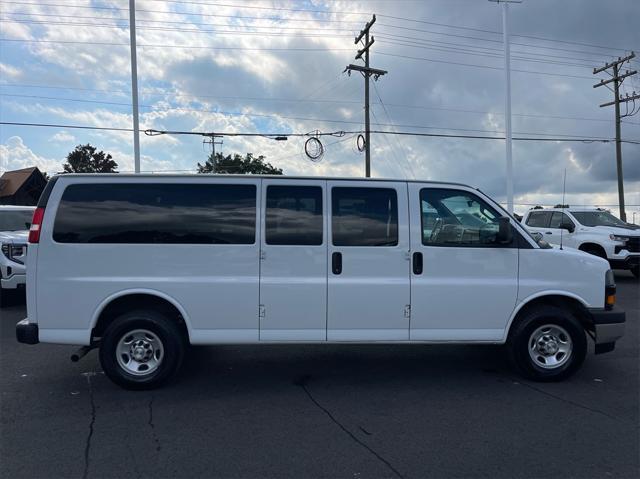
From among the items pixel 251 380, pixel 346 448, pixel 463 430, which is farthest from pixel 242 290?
pixel 463 430

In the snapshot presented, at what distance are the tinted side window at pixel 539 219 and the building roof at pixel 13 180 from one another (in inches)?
1502

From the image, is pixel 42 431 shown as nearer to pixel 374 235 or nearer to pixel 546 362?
pixel 374 235

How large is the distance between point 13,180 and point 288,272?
144 ft

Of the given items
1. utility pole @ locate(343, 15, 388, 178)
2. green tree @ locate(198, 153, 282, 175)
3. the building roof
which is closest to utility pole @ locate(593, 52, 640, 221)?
utility pole @ locate(343, 15, 388, 178)

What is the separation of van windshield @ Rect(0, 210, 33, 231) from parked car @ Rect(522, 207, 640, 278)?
1234 centimetres

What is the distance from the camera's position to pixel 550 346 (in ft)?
17.5

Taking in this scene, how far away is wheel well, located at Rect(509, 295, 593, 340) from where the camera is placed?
530 cm

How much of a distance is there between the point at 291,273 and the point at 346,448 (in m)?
1.82

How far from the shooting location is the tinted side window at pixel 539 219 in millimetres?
14983

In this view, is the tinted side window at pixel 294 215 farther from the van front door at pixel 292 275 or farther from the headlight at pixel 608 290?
the headlight at pixel 608 290

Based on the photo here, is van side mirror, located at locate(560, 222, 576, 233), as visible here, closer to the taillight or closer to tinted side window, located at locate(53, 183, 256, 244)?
Answer: tinted side window, located at locate(53, 183, 256, 244)

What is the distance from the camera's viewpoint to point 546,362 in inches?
210

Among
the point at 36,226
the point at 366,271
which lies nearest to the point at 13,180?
the point at 36,226

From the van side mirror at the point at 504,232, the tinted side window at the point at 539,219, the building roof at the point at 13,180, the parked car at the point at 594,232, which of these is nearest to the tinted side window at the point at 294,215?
A: the van side mirror at the point at 504,232
